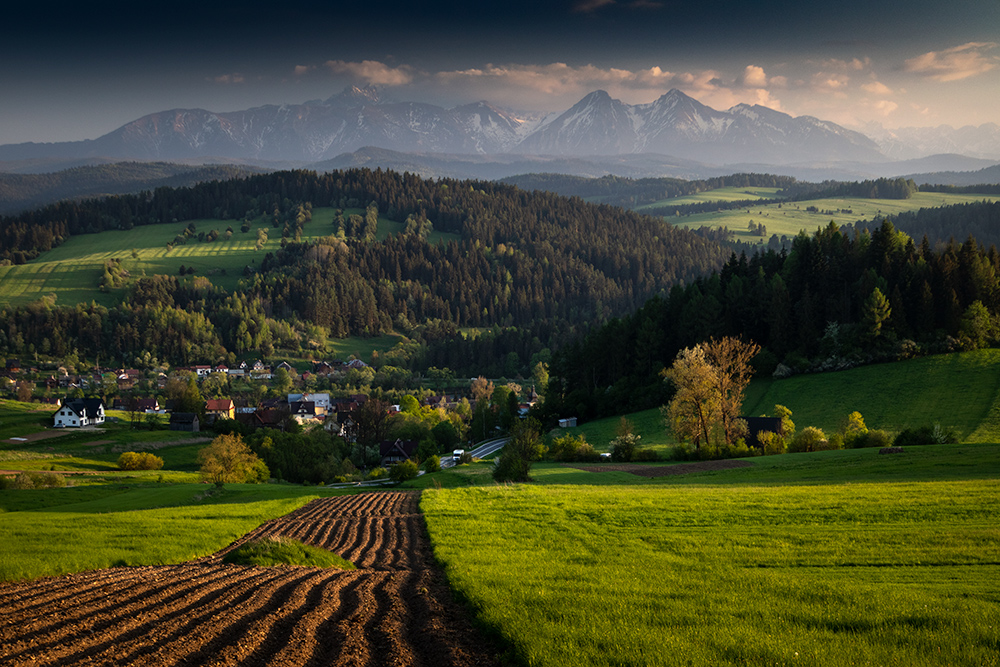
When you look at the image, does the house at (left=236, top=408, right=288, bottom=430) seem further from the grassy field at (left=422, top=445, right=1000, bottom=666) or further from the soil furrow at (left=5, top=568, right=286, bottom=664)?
the soil furrow at (left=5, top=568, right=286, bottom=664)

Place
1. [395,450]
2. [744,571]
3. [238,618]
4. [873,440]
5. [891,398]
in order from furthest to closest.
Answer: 1. [395,450]
2. [891,398]
3. [873,440]
4. [744,571]
5. [238,618]

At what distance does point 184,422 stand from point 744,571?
381 ft

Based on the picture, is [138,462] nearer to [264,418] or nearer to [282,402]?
[264,418]

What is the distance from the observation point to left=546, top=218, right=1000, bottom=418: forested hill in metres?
75.3

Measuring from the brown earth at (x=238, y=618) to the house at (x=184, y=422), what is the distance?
10254 centimetres

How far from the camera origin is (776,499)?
26188 mm

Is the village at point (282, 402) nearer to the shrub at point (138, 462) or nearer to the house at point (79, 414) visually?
the house at point (79, 414)

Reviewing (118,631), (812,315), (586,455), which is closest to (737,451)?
(586,455)

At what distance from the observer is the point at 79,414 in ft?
359

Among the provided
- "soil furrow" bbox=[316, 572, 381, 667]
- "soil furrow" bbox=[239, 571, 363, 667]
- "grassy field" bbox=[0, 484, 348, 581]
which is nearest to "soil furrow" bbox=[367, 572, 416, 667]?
"soil furrow" bbox=[316, 572, 381, 667]

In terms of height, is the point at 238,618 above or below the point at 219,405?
above

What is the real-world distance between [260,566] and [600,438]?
60269 mm

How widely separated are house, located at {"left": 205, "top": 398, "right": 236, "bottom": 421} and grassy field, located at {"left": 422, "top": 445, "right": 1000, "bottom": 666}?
4175 inches

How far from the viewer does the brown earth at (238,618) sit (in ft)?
34.6
